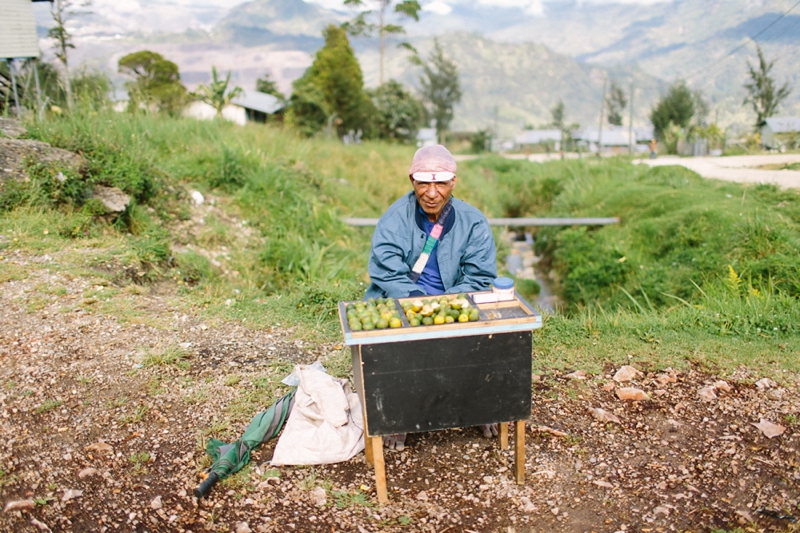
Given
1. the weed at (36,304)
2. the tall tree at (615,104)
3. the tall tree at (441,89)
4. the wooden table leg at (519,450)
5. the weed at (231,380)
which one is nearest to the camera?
the wooden table leg at (519,450)

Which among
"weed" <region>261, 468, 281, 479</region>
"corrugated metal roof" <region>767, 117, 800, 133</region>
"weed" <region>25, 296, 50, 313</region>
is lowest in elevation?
"weed" <region>261, 468, 281, 479</region>

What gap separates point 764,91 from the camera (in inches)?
1500

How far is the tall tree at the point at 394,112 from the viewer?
32406 millimetres

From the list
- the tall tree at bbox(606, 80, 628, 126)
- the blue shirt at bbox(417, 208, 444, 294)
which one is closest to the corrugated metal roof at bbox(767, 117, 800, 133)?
the blue shirt at bbox(417, 208, 444, 294)

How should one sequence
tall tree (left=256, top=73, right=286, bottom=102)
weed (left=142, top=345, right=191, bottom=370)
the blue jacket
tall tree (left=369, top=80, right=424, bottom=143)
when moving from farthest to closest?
tall tree (left=256, top=73, right=286, bottom=102) < tall tree (left=369, top=80, right=424, bottom=143) < weed (left=142, top=345, right=191, bottom=370) < the blue jacket

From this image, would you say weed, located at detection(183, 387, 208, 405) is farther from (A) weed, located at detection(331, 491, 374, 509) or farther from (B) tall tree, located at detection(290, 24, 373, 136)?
(B) tall tree, located at detection(290, 24, 373, 136)

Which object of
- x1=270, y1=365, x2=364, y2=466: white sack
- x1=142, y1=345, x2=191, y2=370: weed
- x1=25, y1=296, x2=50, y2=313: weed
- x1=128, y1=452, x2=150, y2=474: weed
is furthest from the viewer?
x1=25, y1=296, x2=50, y2=313: weed

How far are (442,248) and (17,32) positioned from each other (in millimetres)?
12124

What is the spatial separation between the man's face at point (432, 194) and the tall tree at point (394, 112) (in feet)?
94.9

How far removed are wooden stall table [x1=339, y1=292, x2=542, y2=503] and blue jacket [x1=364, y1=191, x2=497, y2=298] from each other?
0.58 metres

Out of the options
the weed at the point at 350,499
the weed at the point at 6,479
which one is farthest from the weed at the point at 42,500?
the weed at the point at 350,499

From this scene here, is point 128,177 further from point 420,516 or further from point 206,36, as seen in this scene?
point 206,36

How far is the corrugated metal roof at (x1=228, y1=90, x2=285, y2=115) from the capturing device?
32094 mm

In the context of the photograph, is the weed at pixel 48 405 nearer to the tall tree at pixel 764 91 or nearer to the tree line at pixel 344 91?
the tree line at pixel 344 91
